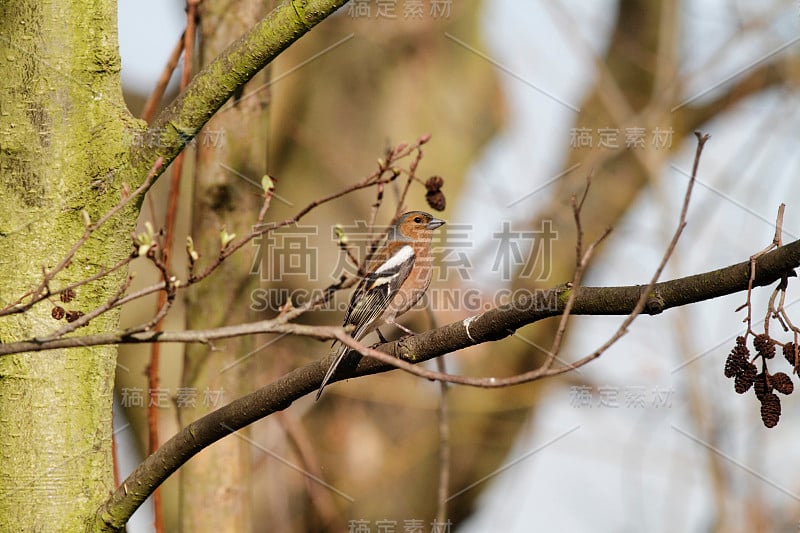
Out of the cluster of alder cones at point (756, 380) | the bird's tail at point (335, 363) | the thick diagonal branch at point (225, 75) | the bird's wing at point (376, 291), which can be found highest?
the bird's wing at point (376, 291)

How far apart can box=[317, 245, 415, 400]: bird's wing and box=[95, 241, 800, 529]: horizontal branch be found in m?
1.77

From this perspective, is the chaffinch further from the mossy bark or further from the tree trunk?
the mossy bark

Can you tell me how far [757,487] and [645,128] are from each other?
333cm

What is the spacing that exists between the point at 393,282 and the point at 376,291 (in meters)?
0.22

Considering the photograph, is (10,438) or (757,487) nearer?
(10,438)

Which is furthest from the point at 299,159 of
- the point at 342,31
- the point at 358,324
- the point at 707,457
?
the point at 707,457

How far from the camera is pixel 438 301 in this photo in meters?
7.24

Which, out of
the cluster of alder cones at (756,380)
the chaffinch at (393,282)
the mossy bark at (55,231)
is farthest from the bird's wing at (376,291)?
the cluster of alder cones at (756,380)

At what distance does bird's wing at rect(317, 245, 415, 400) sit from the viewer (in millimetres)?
4902

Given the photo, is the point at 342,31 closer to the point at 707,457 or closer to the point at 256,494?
the point at 256,494

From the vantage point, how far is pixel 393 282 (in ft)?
17.1

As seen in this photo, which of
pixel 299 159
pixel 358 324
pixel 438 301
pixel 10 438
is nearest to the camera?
pixel 10 438

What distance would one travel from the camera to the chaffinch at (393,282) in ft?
16.2

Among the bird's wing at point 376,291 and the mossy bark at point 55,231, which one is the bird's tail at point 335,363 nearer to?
the mossy bark at point 55,231
